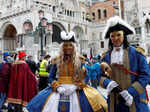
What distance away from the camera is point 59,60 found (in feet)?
13.0

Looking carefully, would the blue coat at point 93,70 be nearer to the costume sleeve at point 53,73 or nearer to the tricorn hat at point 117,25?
the costume sleeve at point 53,73

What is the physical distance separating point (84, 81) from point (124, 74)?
1294mm

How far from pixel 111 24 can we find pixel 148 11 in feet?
113

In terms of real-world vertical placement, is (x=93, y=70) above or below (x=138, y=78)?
below

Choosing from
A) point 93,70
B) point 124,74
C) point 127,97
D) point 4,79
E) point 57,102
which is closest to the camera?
point 127,97

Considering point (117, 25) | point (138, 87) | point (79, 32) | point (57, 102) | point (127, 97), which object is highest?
point (79, 32)

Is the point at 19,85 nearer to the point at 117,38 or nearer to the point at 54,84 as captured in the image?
the point at 54,84

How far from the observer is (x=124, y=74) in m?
2.80

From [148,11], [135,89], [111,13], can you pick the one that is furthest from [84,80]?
[111,13]

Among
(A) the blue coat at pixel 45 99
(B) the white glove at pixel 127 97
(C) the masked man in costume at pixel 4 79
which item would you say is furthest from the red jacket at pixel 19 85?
(B) the white glove at pixel 127 97

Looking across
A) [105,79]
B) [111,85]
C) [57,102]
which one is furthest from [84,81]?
[111,85]

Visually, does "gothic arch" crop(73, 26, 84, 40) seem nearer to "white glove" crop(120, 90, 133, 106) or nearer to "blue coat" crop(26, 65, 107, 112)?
"blue coat" crop(26, 65, 107, 112)

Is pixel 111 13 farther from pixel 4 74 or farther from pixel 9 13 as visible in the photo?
pixel 4 74

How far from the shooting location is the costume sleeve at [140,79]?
2609 millimetres
